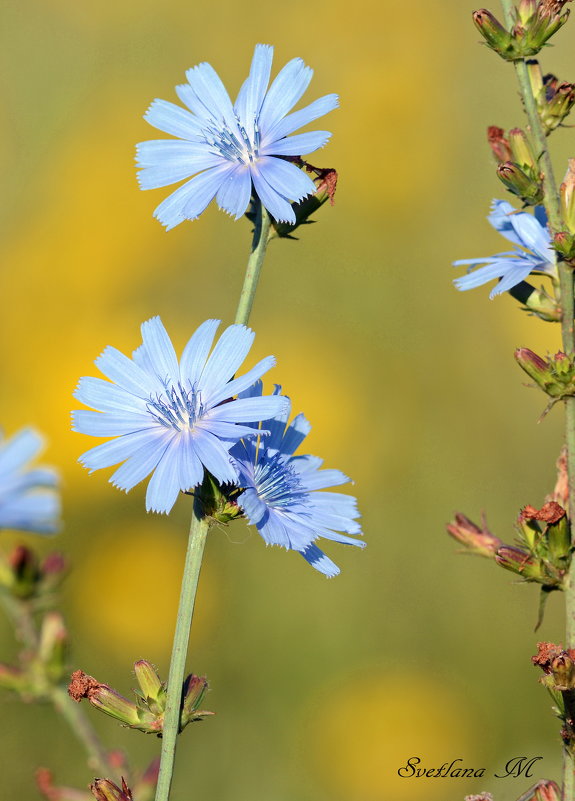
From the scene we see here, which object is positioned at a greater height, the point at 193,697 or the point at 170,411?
the point at 170,411

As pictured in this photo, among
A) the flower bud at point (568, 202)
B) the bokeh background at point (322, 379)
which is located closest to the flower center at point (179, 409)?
the flower bud at point (568, 202)

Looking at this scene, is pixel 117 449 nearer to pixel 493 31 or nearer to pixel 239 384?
pixel 239 384

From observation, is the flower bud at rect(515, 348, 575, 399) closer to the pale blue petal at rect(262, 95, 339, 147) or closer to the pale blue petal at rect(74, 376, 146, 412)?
the pale blue petal at rect(262, 95, 339, 147)

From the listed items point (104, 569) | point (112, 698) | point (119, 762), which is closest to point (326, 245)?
point (104, 569)

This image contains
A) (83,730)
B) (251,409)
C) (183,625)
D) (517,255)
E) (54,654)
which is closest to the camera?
(183,625)

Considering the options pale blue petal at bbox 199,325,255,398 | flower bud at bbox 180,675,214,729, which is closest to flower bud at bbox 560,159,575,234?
pale blue petal at bbox 199,325,255,398

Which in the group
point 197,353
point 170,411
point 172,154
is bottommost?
point 170,411

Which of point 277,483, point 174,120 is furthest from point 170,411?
point 174,120

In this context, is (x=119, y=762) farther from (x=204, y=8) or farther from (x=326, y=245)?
(x=204, y=8)
